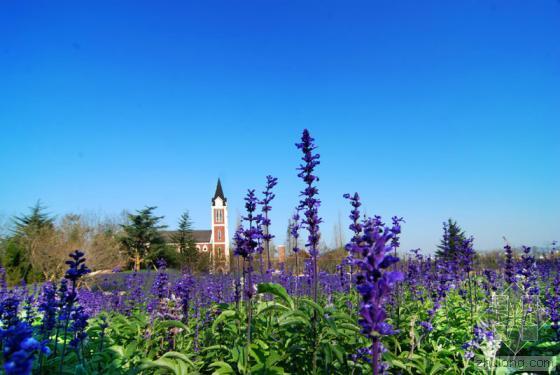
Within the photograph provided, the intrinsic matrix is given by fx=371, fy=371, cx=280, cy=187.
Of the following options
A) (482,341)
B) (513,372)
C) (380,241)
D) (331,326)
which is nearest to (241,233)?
(331,326)

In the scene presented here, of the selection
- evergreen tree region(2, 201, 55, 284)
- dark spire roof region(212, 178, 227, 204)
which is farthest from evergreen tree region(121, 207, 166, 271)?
dark spire roof region(212, 178, 227, 204)

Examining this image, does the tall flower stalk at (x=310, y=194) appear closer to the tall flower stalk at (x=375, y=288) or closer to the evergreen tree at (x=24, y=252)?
the tall flower stalk at (x=375, y=288)

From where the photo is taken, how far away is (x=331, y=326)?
11.5ft

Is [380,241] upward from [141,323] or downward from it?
upward

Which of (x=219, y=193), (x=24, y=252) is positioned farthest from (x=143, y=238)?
(x=219, y=193)

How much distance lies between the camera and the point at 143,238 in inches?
1918

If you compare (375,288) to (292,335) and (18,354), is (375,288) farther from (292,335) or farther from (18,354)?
(292,335)

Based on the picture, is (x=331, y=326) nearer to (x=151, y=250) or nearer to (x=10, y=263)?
(x=10, y=263)

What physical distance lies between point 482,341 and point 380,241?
117 inches

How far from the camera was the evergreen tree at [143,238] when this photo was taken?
47.7 m

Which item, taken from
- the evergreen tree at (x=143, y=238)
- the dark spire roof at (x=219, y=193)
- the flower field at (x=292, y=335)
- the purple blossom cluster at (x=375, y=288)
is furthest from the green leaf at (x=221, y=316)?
the dark spire roof at (x=219, y=193)

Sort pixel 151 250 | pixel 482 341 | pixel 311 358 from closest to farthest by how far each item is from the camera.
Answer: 1. pixel 311 358
2. pixel 482 341
3. pixel 151 250

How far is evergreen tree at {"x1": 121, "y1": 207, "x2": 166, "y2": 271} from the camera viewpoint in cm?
4766

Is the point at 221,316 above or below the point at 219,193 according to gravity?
below
